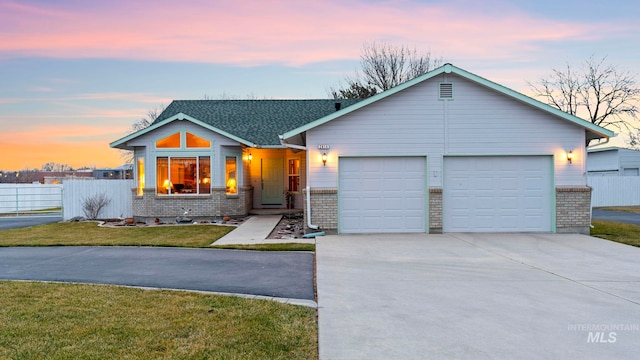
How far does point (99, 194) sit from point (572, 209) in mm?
17831

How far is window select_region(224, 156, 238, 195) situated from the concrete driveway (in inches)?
324

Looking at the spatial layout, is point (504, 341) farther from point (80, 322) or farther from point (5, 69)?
point (5, 69)

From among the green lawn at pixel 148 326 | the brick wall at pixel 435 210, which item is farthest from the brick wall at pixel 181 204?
the green lawn at pixel 148 326

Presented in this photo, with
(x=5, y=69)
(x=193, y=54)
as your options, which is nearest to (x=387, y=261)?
(x=193, y=54)

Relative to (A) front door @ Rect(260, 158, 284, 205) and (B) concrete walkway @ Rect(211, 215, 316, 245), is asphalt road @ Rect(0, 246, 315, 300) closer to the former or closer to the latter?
(B) concrete walkway @ Rect(211, 215, 316, 245)

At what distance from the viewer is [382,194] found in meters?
13.0

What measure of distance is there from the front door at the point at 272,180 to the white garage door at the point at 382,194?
25.4 feet

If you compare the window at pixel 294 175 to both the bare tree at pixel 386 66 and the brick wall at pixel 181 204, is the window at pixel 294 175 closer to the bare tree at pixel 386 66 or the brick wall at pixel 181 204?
the brick wall at pixel 181 204

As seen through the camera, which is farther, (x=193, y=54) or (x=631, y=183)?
(x=631, y=183)

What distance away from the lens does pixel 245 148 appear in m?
18.3

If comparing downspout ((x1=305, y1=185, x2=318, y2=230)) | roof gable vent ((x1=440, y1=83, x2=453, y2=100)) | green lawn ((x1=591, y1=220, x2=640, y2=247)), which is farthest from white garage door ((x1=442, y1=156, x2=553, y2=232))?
downspout ((x1=305, y1=185, x2=318, y2=230))

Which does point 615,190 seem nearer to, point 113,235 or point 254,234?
point 254,234

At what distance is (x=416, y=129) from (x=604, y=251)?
5.59 meters

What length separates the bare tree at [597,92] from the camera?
34.0m
